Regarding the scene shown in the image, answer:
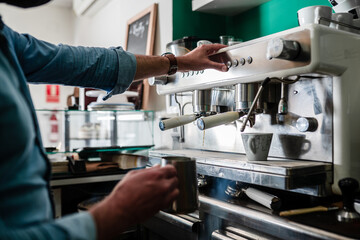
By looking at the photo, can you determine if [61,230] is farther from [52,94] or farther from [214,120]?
[52,94]

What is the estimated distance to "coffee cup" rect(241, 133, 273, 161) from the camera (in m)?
0.96

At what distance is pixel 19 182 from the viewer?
0.51m

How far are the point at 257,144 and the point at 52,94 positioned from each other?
3.57 m

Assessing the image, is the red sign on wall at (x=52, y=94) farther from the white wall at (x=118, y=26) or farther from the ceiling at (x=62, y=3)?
the ceiling at (x=62, y=3)

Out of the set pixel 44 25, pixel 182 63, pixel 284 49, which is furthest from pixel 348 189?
pixel 44 25

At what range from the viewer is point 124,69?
3.17 ft

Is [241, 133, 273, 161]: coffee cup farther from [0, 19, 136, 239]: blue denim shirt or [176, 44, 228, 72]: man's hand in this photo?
[0, 19, 136, 239]: blue denim shirt

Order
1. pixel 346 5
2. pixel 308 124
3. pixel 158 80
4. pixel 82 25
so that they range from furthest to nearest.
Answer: pixel 82 25, pixel 158 80, pixel 346 5, pixel 308 124

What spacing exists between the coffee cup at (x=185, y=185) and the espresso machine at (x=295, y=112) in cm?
23

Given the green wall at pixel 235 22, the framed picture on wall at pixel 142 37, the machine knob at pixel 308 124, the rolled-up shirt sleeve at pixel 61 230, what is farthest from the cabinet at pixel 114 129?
the rolled-up shirt sleeve at pixel 61 230

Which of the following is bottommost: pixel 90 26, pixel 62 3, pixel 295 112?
pixel 295 112

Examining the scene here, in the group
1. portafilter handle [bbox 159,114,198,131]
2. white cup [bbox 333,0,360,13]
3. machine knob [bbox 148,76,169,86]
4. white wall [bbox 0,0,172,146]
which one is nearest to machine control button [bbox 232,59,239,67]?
portafilter handle [bbox 159,114,198,131]

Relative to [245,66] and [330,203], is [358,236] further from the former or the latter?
[245,66]

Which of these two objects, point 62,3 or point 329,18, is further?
point 62,3
